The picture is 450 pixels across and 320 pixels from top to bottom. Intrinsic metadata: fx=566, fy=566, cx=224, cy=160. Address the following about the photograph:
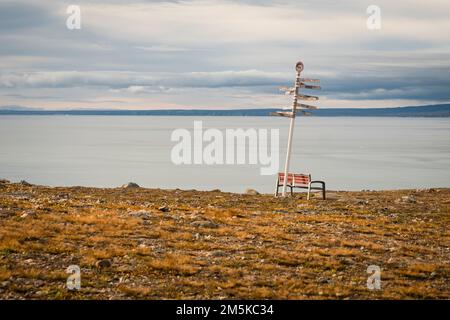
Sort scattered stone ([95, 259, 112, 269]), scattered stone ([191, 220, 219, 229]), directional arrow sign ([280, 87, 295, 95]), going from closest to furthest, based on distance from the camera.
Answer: scattered stone ([95, 259, 112, 269]), scattered stone ([191, 220, 219, 229]), directional arrow sign ([280, 87, 295, 95])

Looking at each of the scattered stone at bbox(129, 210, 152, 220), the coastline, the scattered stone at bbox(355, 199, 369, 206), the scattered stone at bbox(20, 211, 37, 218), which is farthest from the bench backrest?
the scattered stone at bbox(20, 211, 37, 218)

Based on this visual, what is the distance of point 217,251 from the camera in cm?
1734

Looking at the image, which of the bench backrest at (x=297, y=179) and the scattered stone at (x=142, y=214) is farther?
the bench backrest at (x=297, y=179)

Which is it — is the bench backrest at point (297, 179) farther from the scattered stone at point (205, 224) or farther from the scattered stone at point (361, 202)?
the scattered stone at point (205, 224)

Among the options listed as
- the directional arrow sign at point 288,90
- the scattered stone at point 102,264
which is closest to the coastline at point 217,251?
the scattered stone at point 102,264

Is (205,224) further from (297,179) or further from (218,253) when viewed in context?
(297,179)

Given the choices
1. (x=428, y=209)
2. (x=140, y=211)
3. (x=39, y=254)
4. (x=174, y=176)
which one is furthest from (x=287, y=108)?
(x=174, y=176)

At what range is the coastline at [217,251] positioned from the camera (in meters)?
13.4

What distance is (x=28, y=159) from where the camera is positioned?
12094 centimetres

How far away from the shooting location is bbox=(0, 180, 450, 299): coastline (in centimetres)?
1340

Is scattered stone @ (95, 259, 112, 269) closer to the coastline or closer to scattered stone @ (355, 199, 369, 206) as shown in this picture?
the coastline

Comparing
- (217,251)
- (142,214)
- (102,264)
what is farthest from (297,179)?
(102,264)

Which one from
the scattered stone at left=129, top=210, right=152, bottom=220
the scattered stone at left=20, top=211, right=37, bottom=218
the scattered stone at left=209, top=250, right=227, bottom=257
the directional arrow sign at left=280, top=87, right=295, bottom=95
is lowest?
the scattered stone at left=209, top=250, right=227, bottom=257
